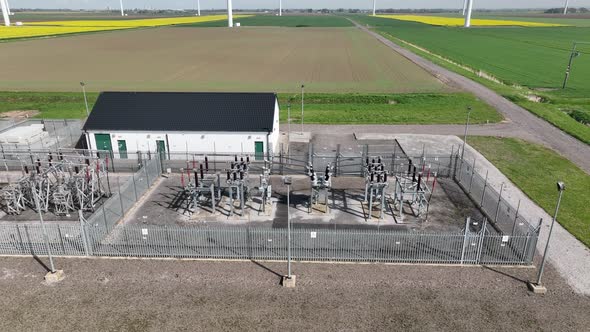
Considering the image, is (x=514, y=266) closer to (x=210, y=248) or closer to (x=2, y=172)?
(x=210, y=248)

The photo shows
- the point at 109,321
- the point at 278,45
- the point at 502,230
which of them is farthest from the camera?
the point at 278,45

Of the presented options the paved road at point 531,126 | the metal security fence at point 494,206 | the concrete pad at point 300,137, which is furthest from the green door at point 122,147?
the paved road at point 531,126

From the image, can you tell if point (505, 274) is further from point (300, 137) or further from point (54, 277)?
point (300, 137)

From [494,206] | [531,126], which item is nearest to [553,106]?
[531,126]

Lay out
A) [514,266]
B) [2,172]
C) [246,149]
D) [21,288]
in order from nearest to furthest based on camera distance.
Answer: [21,288] < [514,266] < [2,172] < [246,149]

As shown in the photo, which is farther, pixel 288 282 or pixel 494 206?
pixel 494 206

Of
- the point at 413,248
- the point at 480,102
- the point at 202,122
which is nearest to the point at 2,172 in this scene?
the point at 202,122

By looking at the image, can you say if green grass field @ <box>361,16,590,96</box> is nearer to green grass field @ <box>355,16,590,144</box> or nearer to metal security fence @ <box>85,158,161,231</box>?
green grass field @ <box>355,16,590,144</box>
